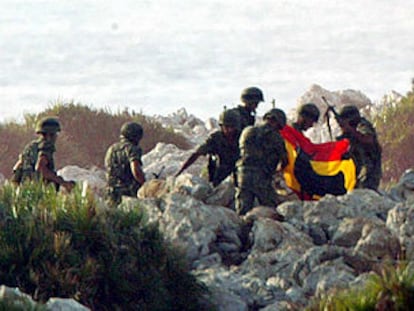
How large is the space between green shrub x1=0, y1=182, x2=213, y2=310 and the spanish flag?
535cm

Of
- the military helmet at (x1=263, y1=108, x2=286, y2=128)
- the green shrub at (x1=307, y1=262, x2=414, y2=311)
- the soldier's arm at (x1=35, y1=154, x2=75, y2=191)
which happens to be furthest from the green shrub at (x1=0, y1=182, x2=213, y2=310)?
the military helmet at (x1=263, y1=108, x2=286, y2=128)

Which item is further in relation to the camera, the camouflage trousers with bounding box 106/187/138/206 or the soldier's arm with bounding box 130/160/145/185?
the camouflage trousers with bounding box 106/187/138/206

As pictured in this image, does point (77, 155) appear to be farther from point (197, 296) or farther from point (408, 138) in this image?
point (197, 296)

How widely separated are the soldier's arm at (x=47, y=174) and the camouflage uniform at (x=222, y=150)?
199 cm

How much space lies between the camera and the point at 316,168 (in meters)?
22.4

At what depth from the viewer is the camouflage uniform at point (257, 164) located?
2061cm

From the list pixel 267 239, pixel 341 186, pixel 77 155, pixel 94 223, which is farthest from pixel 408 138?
pixel 94 223

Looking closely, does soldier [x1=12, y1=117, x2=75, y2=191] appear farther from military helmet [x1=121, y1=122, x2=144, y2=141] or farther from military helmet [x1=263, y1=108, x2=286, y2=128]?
military helmet [x1=263, y1=108, x2=286, y2=128]

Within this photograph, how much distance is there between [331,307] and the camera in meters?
13.4

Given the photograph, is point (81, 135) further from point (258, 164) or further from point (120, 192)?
point (258, 164)

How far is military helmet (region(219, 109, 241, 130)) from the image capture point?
21344mm

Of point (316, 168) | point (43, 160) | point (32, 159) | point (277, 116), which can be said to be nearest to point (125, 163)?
point (43, 160)

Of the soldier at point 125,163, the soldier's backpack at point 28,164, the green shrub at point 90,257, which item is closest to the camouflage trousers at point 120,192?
the soldier at point 125,163

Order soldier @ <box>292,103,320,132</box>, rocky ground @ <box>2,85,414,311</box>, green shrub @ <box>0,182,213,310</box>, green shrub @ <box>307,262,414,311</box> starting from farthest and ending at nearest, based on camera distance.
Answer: soldier @ <box>292,103,320,132</box>, rocky ground @ <box>2,85,414,311</box>, green shrub @ <box>0,182,213,310</box>, green shrub @ <box>307,262,414,311</box>
